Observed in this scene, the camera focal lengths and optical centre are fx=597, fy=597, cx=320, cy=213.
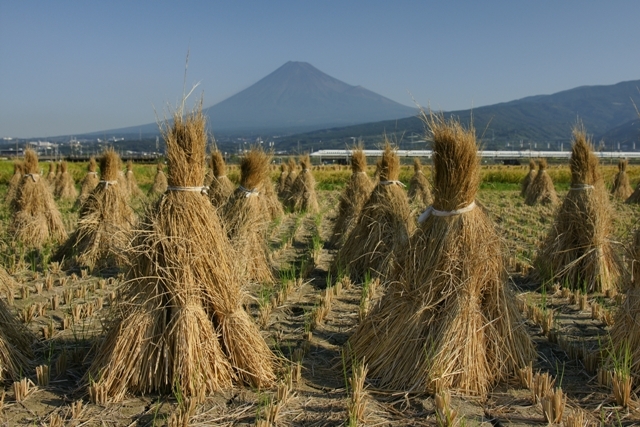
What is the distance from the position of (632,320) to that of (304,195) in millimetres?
15010

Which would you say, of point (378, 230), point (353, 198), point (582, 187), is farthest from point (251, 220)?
point (582, 187)

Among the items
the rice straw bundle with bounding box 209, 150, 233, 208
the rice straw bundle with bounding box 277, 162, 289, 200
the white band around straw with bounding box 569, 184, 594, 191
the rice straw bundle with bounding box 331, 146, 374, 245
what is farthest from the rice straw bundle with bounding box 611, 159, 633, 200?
the rice straw bundle with bounding box 209, 150, 233, 208

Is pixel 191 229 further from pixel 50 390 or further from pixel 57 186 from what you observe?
pixel 57 186

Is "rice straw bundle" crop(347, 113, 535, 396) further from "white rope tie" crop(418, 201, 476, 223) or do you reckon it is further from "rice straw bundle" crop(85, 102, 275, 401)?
"rice straw bundle" crop(85, 102, 275, 401)

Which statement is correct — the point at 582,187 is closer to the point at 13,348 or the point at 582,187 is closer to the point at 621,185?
the point at 13,348

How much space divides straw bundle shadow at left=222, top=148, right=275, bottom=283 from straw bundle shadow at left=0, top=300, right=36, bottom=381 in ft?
9.41

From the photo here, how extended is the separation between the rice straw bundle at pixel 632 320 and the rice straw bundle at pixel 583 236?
9.55 ft

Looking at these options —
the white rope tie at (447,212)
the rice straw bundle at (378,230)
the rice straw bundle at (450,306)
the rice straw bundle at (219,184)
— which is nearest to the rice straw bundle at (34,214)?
the rice straw bundle at (219,184)

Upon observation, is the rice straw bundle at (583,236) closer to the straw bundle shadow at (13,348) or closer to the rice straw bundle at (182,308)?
the rice straw bundle at (182,308)

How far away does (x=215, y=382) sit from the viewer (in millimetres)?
4441

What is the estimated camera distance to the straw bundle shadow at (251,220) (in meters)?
8.33

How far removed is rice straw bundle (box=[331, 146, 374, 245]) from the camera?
11.2 m

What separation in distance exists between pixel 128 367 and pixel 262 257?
14.2 ft

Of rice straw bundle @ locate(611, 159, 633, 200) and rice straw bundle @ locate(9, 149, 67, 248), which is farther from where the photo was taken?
rice straw bundle @ locate(611, 159, 633, 200)
